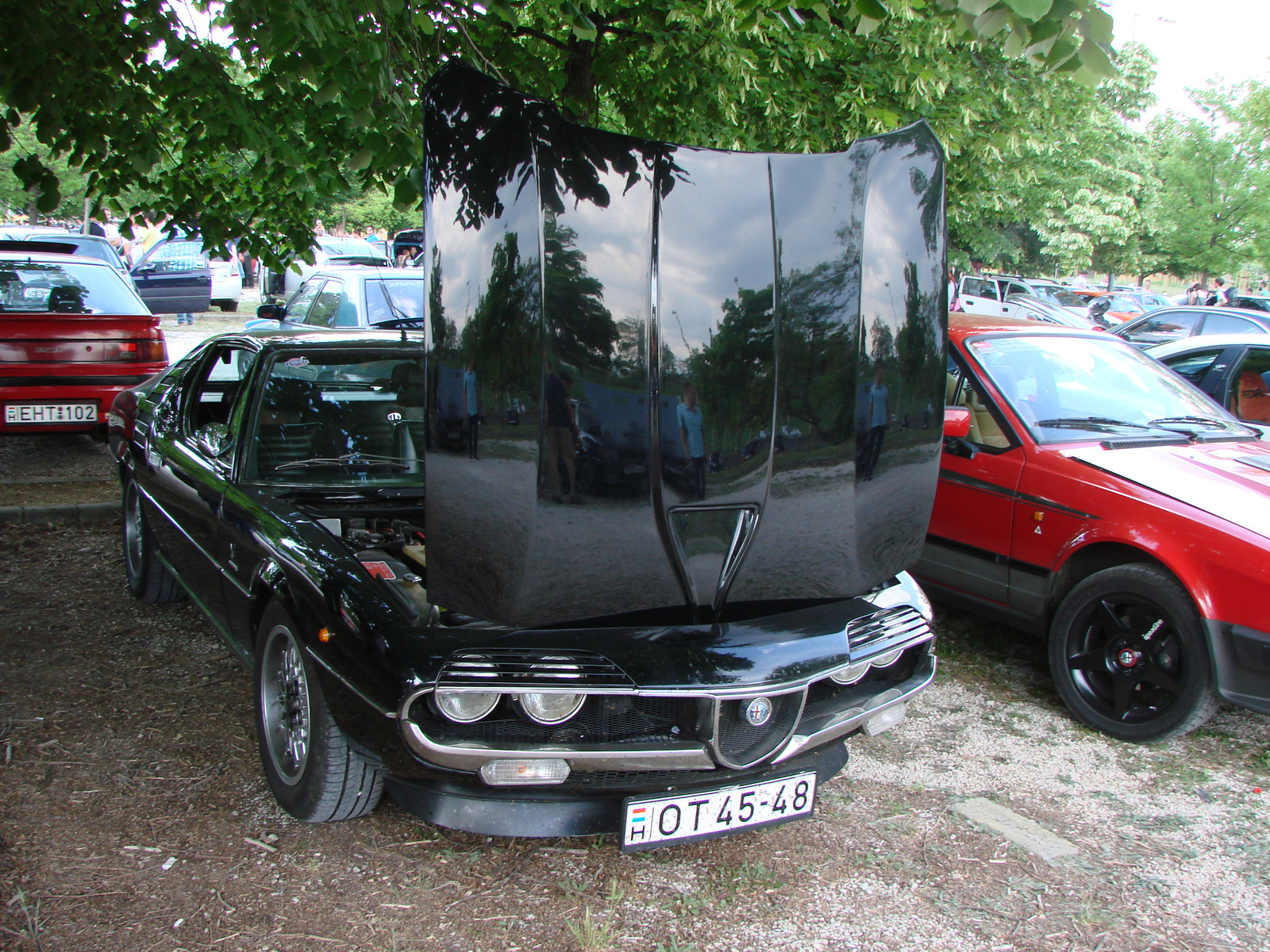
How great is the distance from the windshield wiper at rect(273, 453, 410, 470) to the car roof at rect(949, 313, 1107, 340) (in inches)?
111

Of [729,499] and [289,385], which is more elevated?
[289,385]

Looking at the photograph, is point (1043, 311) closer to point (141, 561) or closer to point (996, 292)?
point (996, 292)

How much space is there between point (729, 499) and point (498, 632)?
28.3 inches

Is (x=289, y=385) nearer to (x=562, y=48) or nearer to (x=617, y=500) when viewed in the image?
(x=617, y=500)

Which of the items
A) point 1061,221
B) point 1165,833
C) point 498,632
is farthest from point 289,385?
point 1061,221

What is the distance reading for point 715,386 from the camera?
8.55 feet

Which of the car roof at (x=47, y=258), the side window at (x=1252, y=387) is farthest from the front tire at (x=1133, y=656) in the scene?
the car roof at (x=47, y=258)

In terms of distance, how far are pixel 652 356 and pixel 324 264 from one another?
1869 cm

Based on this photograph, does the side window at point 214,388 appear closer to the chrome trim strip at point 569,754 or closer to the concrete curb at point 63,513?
the chrome trim strip at point 569,754

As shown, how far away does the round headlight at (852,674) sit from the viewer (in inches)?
110

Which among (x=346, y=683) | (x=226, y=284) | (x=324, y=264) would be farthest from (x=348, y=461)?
(x=226, y=284)

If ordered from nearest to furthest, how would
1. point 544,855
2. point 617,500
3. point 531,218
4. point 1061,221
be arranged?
point 531,218, point 617,500, point 544,855, point 1061,221

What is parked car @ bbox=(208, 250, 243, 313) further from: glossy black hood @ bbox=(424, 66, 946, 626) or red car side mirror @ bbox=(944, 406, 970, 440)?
glossy black hood @ bbox=(424, 66, 946, 626)

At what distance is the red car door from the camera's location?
443cm
